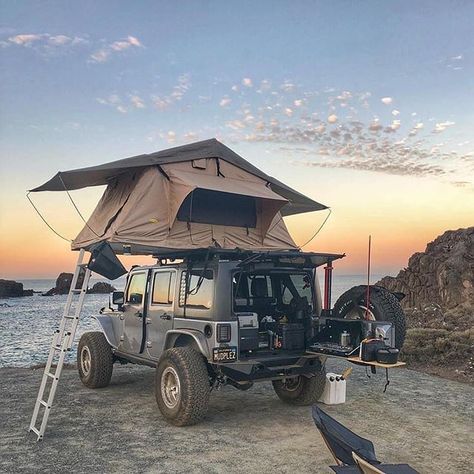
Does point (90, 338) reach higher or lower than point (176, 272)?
lower

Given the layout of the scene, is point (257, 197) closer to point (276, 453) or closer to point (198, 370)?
point (198, 370)

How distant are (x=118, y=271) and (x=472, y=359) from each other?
9.13 m

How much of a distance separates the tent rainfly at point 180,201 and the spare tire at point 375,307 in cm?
204

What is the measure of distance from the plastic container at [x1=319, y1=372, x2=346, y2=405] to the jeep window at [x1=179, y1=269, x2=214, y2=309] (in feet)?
8.63

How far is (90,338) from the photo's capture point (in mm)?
9234

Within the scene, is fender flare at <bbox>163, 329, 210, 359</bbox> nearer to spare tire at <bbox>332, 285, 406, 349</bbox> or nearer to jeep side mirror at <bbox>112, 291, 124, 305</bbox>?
jeep side mirror at <bbox>112, 291, 124, 305</bbox>

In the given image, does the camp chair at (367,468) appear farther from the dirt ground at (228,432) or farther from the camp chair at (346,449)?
the dirt ground at (228,432)

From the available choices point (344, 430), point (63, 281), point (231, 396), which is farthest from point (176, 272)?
point (63, 281)

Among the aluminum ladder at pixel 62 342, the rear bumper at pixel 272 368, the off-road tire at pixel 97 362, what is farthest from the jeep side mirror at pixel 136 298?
the rear bumper at pixel 272 368

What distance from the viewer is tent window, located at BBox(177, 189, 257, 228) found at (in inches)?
325

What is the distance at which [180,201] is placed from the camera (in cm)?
790

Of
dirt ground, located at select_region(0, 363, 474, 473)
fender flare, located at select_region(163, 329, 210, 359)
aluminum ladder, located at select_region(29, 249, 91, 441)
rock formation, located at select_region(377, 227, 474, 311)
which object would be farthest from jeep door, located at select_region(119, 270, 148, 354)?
rock formation, located at select_region(377, 227, 474, 311)

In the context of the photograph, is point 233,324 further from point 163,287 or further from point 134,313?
point 134,313

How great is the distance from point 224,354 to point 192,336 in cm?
61
